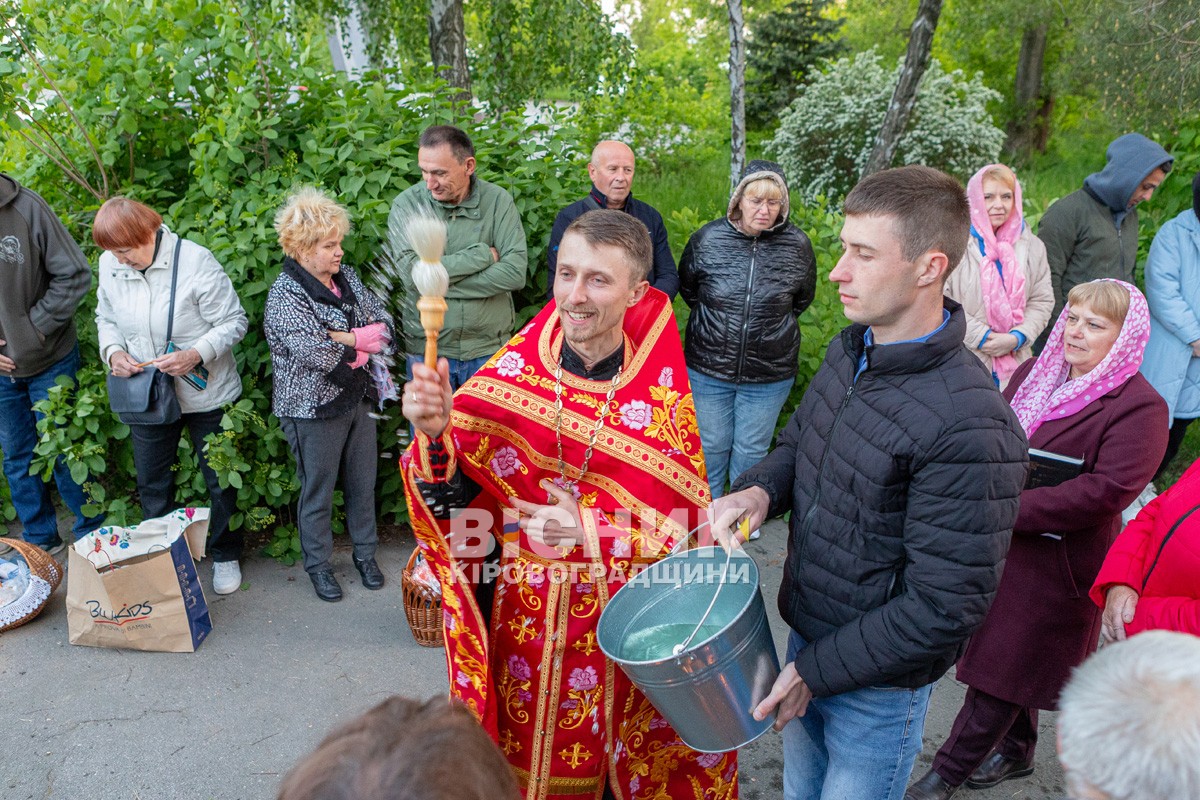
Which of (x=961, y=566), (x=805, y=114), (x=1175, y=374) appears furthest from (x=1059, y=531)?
(x=805, y=114)

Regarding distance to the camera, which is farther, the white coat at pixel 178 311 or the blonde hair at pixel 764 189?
the blonde hair at pixel 764 189

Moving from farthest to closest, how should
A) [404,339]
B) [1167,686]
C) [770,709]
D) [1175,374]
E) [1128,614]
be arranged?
[1175,374]
[404,339]
[1128,614]
[770,709]
[1167,686]

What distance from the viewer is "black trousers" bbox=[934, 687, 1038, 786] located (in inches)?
118

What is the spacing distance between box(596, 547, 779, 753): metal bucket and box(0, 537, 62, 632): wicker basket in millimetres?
3465

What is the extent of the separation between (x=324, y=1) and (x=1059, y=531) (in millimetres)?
9925

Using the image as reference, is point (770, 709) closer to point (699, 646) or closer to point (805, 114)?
point (699, 646)

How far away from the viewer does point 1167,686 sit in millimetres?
1241

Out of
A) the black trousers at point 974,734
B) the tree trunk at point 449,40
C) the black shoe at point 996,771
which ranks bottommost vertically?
the black shoe at point 996,771

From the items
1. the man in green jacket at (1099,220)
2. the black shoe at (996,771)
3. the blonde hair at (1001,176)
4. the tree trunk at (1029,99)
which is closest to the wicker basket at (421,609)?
the black shoe at (996,771)

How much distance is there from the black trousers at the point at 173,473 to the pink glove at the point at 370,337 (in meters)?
0.92

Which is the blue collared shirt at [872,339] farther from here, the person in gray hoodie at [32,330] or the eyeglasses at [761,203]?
the person in gray hoodie at [32,330]

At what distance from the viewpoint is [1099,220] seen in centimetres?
536

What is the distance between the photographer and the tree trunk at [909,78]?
27.7 ft

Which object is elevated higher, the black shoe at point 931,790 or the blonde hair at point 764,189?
A: the blonde hair at point 764,189
